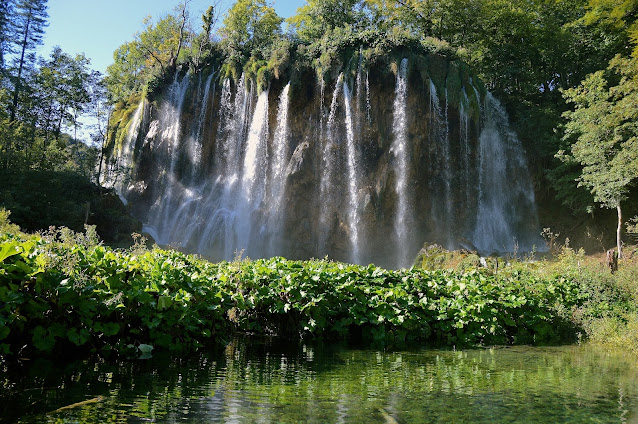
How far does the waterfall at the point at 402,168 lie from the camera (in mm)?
24766

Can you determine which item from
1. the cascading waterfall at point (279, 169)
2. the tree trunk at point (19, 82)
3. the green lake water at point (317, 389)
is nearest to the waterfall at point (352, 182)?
the cascading waterfall at point (279, 169)

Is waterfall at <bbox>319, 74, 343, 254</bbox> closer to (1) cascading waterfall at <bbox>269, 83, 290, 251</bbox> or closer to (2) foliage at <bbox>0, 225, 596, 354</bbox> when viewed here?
(1) cascading waterfall at <bbox>269, 83, 290, 251</bbox>

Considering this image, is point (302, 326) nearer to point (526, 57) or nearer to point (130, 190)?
point (130, 190)

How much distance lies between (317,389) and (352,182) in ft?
72.1

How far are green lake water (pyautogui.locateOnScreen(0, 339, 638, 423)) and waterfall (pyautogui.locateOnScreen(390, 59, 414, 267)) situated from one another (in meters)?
19.0

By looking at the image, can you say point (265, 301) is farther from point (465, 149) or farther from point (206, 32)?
point (206, 32)

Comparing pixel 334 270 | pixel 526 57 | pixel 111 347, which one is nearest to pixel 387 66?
pixel 526 57

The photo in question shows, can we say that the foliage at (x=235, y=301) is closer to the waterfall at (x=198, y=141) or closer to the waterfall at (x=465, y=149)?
the waterfall at (x=465, y=149)

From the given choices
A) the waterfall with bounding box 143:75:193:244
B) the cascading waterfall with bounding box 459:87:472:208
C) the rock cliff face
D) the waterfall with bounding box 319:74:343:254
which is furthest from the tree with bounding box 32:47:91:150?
the cascading waterfall with bounding box 459:87:472:208

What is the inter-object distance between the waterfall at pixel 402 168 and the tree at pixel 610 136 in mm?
7965

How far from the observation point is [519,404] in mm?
3645

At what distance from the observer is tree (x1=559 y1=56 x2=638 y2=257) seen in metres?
20.0

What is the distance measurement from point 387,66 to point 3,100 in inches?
954

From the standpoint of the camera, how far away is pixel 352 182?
25562mm
